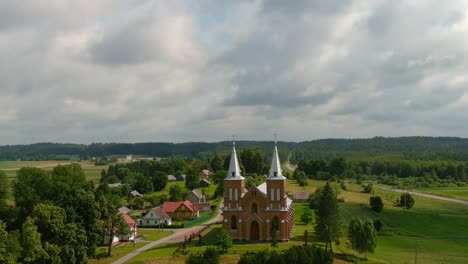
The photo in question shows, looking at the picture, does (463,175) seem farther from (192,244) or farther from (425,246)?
(192,244)

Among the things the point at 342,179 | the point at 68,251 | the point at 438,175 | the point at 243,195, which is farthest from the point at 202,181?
the point at 438,175

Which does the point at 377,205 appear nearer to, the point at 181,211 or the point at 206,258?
the point at 181,211

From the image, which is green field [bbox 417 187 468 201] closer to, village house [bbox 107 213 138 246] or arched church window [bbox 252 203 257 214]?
arched church window [bbox 252 203 257 214]

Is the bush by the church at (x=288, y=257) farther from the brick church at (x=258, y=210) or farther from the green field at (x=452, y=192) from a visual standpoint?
the green field at (x=452, y=192)

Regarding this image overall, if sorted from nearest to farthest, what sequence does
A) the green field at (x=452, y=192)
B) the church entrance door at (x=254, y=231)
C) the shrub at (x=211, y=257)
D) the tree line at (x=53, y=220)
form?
the tree line at (x=53, y=220) → the shrub at (x=211, y=257) → the church entrance door at (x=254, y=231) → the green field at (x=452, y=192)

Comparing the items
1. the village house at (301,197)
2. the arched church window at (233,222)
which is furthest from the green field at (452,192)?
the arched church window at (233,222)

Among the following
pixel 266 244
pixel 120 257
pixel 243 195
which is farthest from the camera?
pixel 243 195

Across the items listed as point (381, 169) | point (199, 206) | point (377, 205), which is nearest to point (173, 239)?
point (199, 206)
